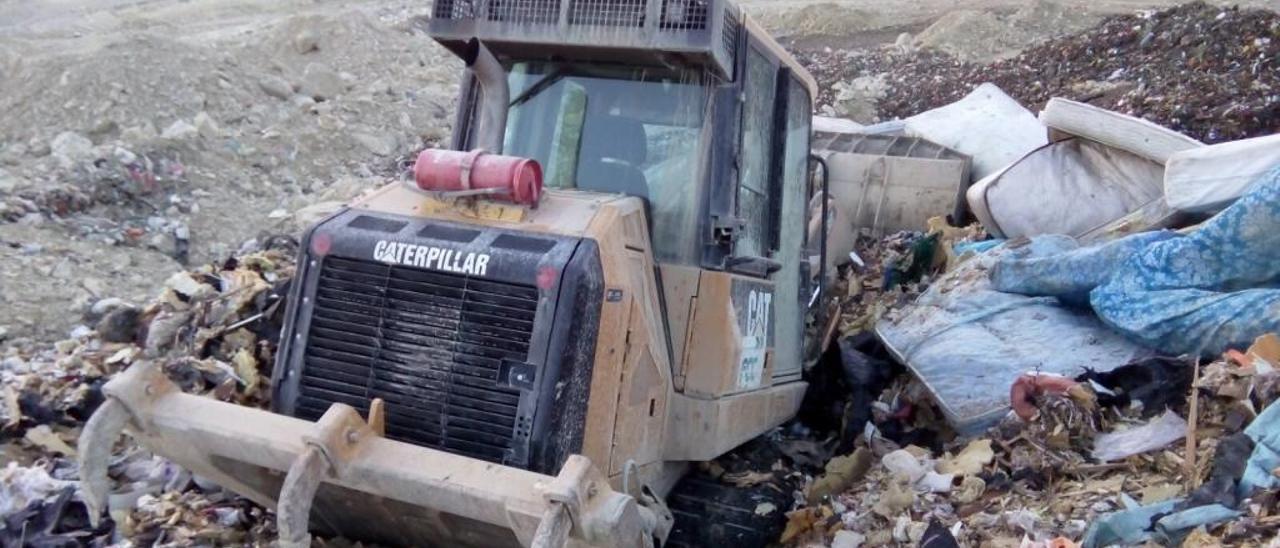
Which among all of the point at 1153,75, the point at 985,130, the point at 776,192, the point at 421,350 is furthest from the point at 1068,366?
the point at 1153,75

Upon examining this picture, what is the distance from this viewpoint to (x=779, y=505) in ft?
15.0

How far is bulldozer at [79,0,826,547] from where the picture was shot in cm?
348

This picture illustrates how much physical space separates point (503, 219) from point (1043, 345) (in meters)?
2.90

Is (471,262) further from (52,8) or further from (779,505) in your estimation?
(52,8)

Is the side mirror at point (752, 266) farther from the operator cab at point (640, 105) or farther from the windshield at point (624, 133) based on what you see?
the windshield at point (624, 133)

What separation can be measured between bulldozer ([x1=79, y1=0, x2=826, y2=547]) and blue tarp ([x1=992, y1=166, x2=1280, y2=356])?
180 cm

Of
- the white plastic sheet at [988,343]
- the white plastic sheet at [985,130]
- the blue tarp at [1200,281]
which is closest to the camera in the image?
the blue tarp at [1200,281]

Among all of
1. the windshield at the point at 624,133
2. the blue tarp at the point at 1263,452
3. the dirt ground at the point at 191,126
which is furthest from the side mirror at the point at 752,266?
the blue tarp at the point at 1263,452

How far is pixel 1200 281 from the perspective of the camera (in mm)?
5379

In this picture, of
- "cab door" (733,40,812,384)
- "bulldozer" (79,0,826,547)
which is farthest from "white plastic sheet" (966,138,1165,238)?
"bulldozer" (79,0,826,547)

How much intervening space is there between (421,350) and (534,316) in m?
0.38

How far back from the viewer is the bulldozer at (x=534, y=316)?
3479 millimetres

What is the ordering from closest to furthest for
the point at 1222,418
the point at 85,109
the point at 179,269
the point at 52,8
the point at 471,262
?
the point at 471,262 < the point at 1222,418 < the point at 179,269 < the point at 85,109 < the point at 52,8

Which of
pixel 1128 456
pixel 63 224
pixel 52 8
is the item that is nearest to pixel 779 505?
pixel 1128 456
